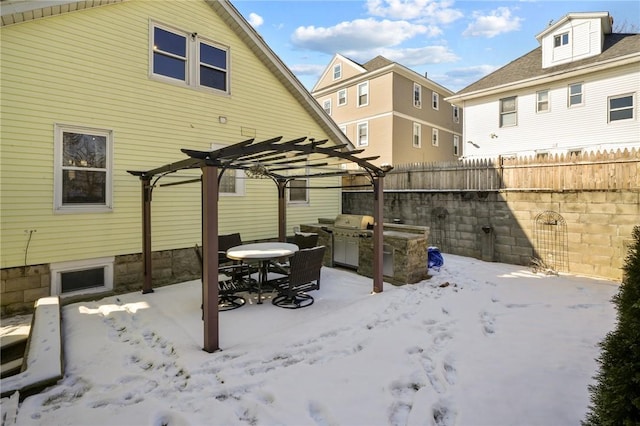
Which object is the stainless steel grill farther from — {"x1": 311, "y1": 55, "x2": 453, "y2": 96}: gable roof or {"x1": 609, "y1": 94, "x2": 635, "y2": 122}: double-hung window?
{"x1": 311, "y1": 55, "x2": 453, "y2": 96}: gable roof

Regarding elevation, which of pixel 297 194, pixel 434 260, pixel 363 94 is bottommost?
pixel 434 260

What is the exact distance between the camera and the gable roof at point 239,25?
501 centimetres

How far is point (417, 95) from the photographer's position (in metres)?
19.6

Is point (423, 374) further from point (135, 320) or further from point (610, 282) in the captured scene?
point (610, 282)

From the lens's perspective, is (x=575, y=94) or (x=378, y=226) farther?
(x=575, y=94)

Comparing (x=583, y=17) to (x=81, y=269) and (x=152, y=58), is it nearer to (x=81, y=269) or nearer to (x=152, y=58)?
(x=152, y=58)

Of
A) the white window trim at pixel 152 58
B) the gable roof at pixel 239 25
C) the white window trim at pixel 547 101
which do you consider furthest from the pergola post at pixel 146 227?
the white window trim at pixel 547 101

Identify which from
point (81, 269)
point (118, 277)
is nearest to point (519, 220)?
point (118, 277)

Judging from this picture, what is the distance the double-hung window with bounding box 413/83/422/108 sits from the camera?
63.5ft

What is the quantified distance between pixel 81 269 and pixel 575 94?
55.3 ft

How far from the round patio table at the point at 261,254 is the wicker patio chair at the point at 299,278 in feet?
1.15

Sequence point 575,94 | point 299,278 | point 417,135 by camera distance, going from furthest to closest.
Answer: point 417,135, point 575,94, point 299,278

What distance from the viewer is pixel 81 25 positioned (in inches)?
232

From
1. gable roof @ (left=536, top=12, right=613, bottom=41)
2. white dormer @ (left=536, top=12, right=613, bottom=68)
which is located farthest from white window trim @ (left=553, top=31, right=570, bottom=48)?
gable roof @ (left=536, top=12, right=613, bottom=41)
